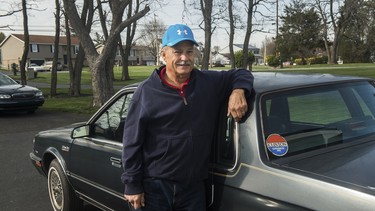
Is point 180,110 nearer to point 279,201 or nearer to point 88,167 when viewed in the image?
point 279,201

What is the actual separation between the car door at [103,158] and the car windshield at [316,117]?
138 centimetres

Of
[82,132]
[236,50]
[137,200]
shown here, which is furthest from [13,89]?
[236,50]

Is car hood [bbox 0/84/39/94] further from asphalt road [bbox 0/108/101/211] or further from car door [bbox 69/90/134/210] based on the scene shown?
car door [bbox 69/90/134/210]

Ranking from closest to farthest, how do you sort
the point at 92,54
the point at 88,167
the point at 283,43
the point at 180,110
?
the point at 180,110, the point at 88,167, the point at 92,54, the point at 283,43

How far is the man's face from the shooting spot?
2.64 m

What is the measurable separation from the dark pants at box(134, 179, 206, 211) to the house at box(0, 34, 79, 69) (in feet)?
251

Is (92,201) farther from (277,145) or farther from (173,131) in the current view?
(277,145)

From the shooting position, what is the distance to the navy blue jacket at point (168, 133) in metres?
2.57

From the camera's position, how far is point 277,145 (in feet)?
8.41

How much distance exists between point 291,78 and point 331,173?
102 cm

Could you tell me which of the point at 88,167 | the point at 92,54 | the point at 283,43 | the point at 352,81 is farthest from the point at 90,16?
the point at 283,43

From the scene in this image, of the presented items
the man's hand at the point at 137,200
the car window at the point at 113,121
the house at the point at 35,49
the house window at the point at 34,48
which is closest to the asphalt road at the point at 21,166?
the car window at the point at 113,121

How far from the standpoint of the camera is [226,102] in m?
2.82

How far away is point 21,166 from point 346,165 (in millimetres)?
6070
